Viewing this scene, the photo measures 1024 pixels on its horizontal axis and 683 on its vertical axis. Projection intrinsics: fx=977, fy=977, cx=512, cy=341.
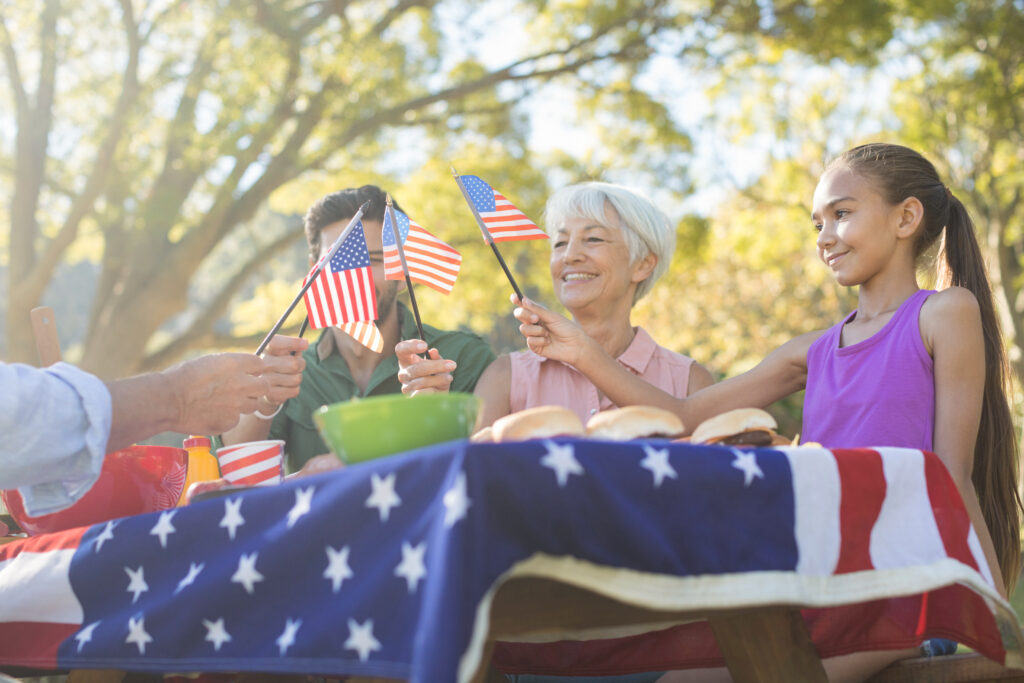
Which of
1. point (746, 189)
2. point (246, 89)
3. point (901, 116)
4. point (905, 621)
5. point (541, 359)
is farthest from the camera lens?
point (746, 189)

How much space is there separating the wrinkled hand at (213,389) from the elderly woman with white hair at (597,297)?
3.65 feet

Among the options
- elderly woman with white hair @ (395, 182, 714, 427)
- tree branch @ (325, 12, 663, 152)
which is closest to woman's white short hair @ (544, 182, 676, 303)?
elderly woman with white hair @ (395, 182, 714, 427)

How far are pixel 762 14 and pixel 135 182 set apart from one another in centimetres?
742

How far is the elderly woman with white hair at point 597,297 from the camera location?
3131 mm

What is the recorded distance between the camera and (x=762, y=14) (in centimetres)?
1137

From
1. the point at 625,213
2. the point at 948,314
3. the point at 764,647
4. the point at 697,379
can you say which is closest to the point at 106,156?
the point at 625,213

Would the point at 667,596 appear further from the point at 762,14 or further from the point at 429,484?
the point at 762,14

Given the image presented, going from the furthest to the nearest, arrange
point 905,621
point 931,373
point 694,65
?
1. point 694,65
2. point 931,373
3. point 905,621

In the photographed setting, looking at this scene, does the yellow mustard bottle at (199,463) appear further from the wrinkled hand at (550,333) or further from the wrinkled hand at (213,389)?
the wrinkled hand at (550,333)

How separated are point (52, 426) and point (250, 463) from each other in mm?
460

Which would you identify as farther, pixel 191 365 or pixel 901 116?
pixel 901 116

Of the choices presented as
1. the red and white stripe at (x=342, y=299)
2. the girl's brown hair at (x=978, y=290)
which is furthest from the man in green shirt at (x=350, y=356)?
the girl's brown hair at (x=978, y=290)

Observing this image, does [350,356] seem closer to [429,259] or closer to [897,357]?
[429,259]

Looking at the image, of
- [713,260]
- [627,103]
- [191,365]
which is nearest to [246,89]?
[627,103]
